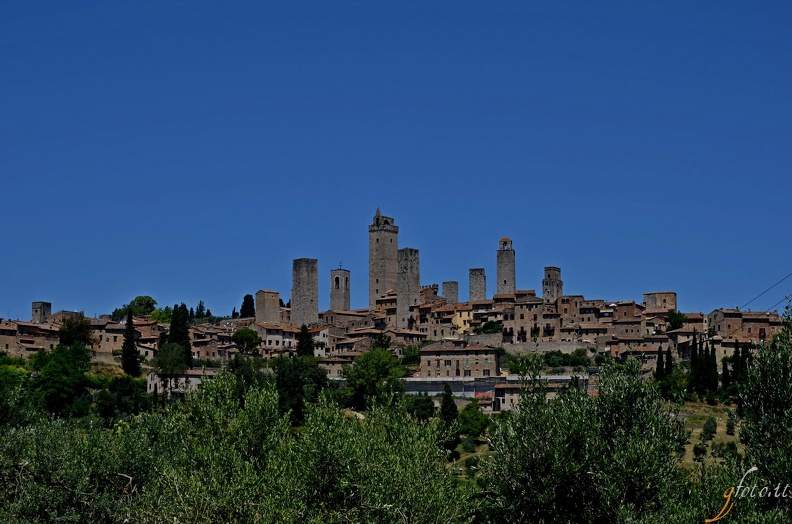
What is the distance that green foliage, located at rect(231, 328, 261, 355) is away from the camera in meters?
75.7

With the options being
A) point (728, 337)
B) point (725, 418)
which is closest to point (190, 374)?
point (725, 418)

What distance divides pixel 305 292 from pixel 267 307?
3272 millimetres

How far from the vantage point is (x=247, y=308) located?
97.9 meters

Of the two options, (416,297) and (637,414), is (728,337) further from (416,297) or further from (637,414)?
(637,414)

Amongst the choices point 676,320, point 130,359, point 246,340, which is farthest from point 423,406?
point 676,320

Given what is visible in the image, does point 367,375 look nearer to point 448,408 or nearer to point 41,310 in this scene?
point 448,408

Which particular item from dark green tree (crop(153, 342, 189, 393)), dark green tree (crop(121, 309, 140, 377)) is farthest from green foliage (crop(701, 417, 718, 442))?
dark green tree (crop(121, 309, 140, 377))

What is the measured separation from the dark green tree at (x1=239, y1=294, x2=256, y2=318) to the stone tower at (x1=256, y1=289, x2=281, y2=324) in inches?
286

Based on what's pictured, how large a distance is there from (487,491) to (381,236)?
7508 centimetres

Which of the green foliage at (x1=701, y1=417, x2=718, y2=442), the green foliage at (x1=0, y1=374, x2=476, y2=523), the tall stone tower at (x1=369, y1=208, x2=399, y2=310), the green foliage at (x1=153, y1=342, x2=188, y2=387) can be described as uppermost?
the tall stone tower at (x1=369, y1=208, x2=399, y2=310)

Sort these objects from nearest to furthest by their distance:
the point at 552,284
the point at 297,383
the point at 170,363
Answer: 1. the point at 297,383
2. the point at 170,363
3. the point at 552,284

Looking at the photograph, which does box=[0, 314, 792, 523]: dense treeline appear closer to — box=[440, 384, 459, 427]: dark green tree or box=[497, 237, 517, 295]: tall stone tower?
box=[440, 384, 459, 427]: dark green tree

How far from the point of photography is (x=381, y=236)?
9519 centimetres

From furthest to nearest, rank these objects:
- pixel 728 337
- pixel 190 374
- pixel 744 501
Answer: pixel 728 337 → pixel 190 374 → pixel 744 501
